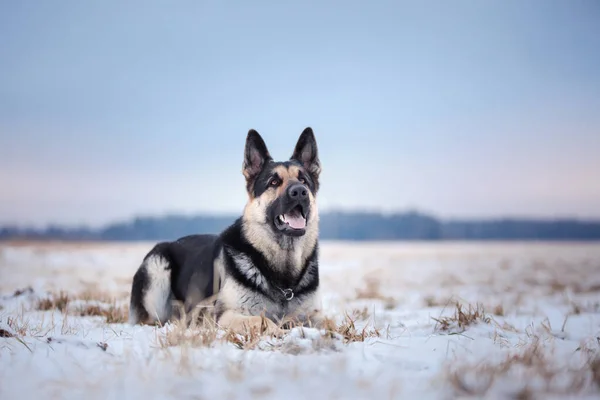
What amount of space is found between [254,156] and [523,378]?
3785 mm

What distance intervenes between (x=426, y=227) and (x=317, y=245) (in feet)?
181

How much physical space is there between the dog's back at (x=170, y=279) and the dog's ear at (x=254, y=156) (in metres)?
0.98

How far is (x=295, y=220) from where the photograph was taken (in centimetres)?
490

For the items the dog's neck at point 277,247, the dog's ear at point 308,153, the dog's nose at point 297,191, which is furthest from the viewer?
the dog's ear at point 308,153

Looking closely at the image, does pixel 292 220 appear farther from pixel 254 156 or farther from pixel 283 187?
pixel 254 156

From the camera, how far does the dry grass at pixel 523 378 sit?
235 cm

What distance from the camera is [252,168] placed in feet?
17.7

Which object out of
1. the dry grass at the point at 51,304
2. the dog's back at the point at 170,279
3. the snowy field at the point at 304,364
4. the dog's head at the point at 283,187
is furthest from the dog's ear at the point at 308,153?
the dry grass at the point at 51,304

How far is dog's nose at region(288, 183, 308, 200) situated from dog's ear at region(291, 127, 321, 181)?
0.87m

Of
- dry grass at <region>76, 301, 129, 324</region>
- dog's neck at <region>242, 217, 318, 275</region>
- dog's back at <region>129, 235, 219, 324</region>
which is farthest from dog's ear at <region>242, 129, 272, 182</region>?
dry grass at <region>76, 301, 129, 324</region>

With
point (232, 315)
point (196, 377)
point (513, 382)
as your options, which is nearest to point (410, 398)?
point (513, 382)

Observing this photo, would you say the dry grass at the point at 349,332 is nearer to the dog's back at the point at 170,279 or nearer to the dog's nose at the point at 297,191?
the dog's nose at the point at 297,191

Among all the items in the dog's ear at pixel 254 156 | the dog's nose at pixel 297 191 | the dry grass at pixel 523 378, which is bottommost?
the dry grass at pixel 523 378

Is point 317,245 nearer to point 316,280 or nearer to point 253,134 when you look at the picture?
point 316,280
